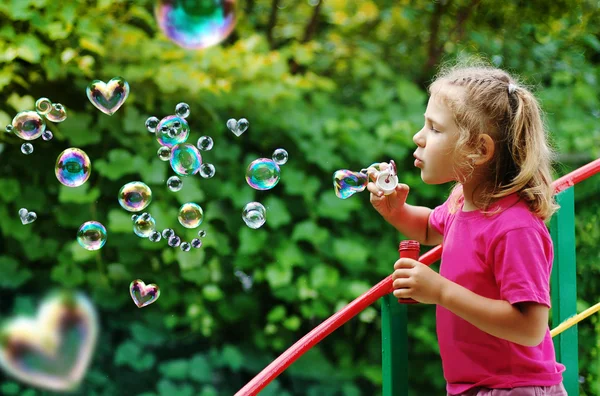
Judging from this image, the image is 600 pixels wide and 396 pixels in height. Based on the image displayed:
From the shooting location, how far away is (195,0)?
2646 millimetres

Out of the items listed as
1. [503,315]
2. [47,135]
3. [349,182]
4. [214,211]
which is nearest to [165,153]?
[47,135]

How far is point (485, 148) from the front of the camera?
4.61 feet

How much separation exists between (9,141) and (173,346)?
1113 mm

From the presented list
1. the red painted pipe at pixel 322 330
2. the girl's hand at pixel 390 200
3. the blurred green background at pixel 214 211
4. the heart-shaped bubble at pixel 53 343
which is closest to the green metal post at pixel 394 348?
the red painted pipe at pixel 322 330

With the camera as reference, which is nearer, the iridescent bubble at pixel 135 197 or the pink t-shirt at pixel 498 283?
the pink t-shirt at pixel 498 283

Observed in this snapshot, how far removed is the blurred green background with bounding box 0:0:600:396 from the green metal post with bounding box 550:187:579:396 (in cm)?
163

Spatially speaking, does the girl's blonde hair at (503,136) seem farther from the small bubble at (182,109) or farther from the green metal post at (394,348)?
the small bubble at (182,109)

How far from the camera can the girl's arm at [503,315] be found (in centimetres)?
127

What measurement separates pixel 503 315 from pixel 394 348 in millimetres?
326

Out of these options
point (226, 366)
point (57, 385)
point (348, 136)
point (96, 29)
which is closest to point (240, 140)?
point (348, 136)

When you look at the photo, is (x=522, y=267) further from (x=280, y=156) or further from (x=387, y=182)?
(x=280, y=156)

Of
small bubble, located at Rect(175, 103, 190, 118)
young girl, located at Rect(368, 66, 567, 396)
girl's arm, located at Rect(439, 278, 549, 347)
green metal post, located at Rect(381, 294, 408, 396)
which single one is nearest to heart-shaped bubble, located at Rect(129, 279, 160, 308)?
small bubble, located at Rect(175, 103, 190, 118)

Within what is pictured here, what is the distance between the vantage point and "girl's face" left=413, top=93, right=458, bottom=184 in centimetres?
141

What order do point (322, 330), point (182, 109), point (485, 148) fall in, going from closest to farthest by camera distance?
1. point (485, 148)
2. point (322, 330)
3. point (182, 109)
